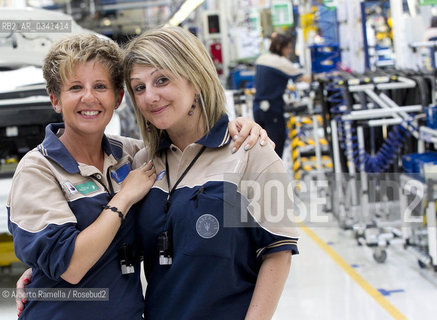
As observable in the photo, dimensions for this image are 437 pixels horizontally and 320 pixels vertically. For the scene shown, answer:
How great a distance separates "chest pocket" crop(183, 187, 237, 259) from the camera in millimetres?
1695

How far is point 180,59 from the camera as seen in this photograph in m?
1.74

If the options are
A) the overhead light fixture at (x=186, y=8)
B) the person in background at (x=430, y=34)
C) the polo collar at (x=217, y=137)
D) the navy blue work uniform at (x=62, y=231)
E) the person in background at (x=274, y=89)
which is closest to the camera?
the navy blue work uniform at (x=62, y=231)

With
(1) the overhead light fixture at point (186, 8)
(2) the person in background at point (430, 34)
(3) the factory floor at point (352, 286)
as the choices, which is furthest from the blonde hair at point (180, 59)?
(1) the overhead light fixture at point (186, 8)

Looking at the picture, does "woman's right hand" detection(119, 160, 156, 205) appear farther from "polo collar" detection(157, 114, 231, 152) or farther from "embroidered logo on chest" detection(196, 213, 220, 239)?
"embroidered logo on chest" detection(196, 213, 220, 239)

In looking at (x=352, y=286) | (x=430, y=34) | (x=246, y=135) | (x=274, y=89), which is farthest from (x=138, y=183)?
(x=430, y=34)

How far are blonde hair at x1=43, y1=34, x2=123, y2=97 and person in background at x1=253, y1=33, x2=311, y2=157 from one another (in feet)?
18.7

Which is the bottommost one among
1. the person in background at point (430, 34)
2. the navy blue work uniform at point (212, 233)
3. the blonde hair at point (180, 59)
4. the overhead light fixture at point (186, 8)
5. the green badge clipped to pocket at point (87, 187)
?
the navy blue work uniform at point (212, 233)

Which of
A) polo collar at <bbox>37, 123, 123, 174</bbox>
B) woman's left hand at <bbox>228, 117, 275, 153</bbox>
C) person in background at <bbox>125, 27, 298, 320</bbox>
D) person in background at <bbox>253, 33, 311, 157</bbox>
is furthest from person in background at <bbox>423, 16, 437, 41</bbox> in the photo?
polo collar at <bbox>37, 123, 123, 174</bbox>

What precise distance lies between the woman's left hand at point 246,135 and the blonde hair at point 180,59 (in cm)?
8

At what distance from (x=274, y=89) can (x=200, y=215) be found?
600 cm

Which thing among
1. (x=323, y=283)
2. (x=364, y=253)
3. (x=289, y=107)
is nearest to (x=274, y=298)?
(x=323, y=283)

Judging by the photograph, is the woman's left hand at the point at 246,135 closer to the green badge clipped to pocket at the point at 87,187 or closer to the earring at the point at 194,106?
the earring at the point at 194,106

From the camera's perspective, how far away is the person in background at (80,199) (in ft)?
5.25

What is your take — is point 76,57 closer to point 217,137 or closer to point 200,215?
point 217,137
